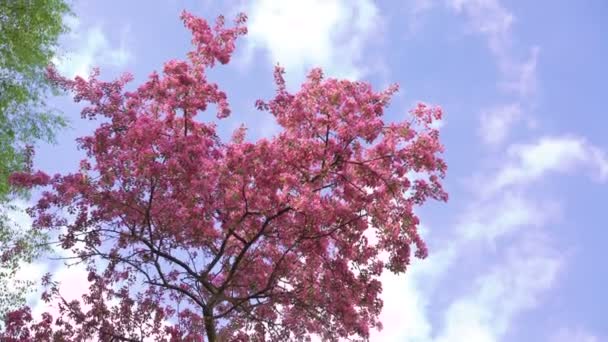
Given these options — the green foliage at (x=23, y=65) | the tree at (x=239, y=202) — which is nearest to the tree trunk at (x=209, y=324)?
the tree at (x=239, y=202)

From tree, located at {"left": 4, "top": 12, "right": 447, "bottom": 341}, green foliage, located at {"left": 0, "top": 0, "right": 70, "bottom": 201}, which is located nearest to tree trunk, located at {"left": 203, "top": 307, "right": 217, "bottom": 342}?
tree, located at {"left": 4, "top": 12, "right": 447, "bottom": 341}

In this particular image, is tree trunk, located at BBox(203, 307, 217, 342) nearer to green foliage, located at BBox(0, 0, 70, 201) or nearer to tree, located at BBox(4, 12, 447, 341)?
tree, located at BBox(4, 12, 447, 341)

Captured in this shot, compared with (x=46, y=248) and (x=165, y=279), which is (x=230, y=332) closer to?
(x=165, y=279)

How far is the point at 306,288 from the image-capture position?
12.6m

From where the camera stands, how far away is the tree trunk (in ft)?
40.9

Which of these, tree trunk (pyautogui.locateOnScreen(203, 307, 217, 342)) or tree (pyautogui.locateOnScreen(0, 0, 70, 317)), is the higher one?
tree (pyautogui.locateOnScreen(0, 0, 70, 317))

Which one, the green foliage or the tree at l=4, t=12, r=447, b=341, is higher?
A: the green foliage

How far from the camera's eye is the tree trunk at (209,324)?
491 inches

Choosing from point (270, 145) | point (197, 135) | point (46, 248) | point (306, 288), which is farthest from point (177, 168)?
point (46, 248)

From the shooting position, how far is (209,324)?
41.1 ft

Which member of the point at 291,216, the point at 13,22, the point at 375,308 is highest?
the point at 13,22

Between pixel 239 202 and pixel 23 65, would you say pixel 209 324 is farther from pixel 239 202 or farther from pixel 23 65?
pixel 23 65

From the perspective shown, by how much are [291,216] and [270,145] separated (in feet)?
4.20

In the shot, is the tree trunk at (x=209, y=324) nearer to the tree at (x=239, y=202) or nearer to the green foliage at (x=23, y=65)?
the tree at (x=239, y=202)
